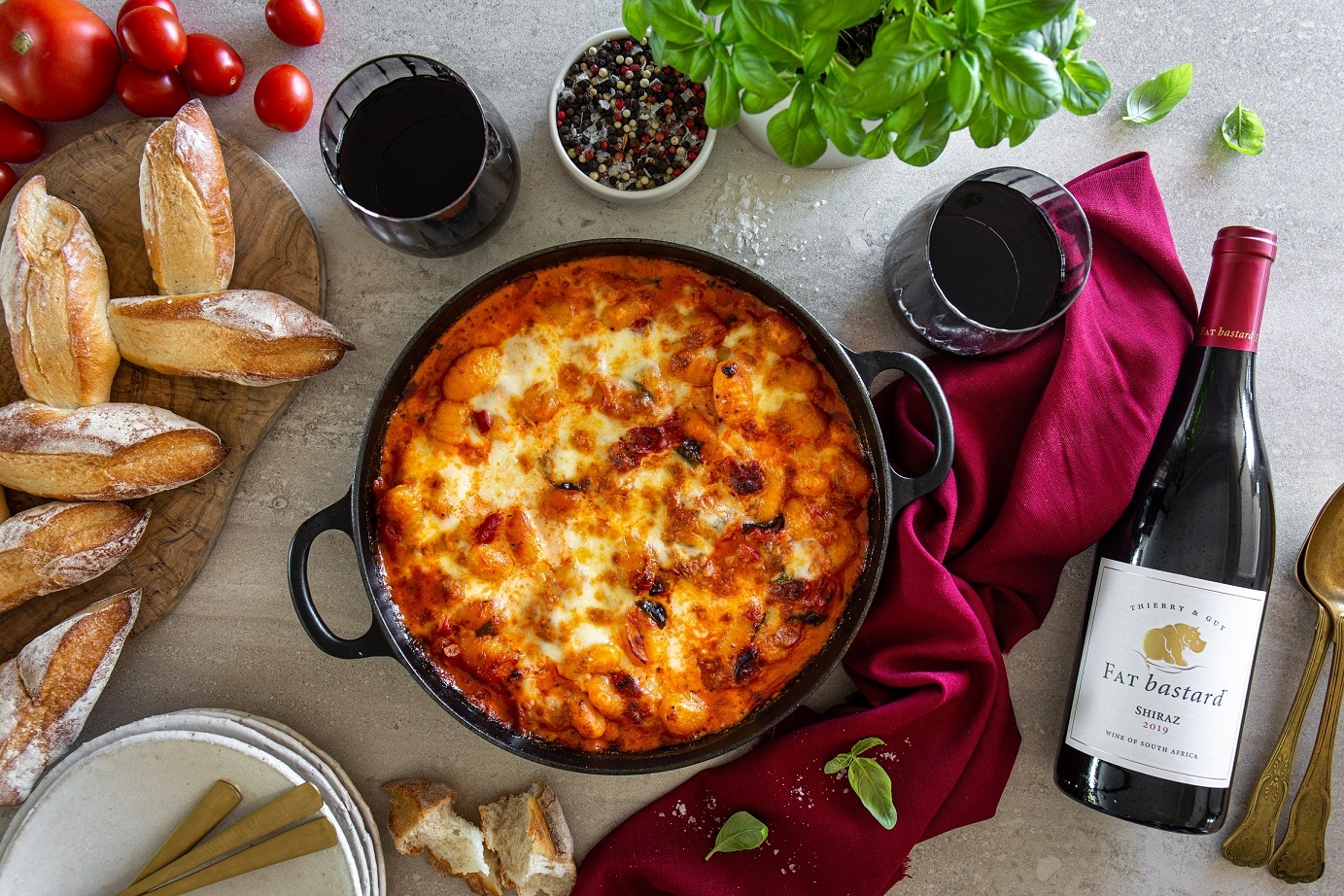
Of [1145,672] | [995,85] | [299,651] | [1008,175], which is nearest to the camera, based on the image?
[995,85]

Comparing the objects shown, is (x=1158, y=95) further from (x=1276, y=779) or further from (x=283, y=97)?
(x=283, y=97)

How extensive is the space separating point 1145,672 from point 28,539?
278cm

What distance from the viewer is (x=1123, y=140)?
8.14 feet

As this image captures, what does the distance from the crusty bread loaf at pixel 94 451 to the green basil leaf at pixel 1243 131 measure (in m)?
2.97

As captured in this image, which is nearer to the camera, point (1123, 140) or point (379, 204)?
point (379, 204)

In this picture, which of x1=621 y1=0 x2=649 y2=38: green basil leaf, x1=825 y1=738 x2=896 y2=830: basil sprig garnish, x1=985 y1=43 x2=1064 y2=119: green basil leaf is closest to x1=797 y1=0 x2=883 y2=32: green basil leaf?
x1=985 y1=43 x2=1064 y2=119: green basil leaf

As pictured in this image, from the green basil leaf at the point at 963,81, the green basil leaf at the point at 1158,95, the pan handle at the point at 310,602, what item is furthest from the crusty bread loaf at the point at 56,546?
the green basil leaf at the point at 1158,95

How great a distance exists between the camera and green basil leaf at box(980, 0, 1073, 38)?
1323 mm

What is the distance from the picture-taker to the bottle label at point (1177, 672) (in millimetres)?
1991

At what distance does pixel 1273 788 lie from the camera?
2352 millimetres

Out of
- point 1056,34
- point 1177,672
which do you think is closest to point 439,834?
point 1177,672

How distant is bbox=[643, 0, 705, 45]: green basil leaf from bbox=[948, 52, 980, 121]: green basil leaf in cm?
45

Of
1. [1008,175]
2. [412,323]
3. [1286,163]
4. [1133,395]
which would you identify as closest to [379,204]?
[412,323]

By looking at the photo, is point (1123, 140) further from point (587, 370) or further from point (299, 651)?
point (299, 651)
